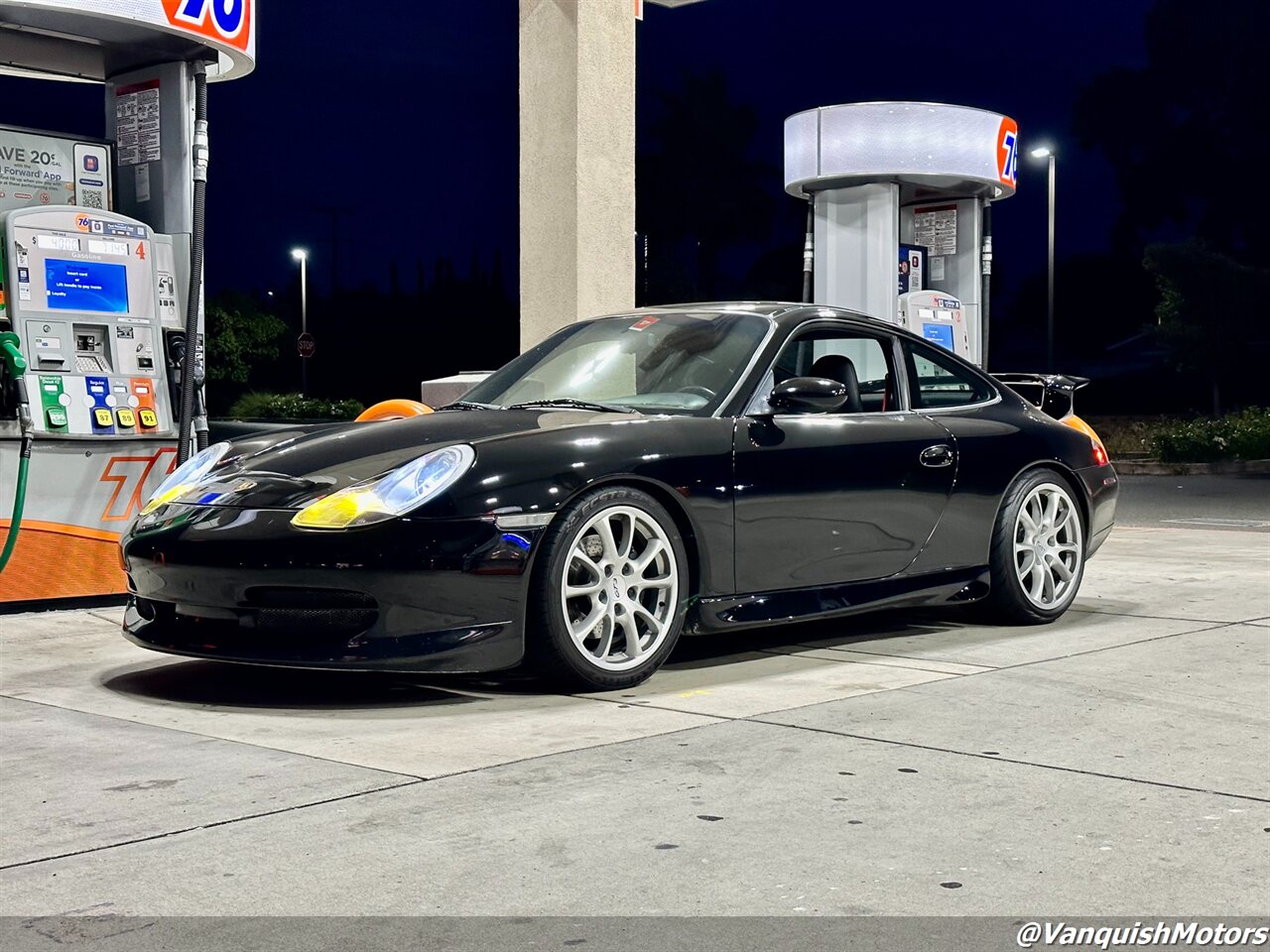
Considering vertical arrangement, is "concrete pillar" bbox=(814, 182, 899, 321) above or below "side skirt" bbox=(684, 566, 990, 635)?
above

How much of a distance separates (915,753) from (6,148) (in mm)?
5557

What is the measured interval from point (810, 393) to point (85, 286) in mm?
3821

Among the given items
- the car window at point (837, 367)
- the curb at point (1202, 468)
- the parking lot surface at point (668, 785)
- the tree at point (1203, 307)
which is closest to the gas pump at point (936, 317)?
the car window at point (837, 367)

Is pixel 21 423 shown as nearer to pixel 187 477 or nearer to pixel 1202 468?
pixel 187 477

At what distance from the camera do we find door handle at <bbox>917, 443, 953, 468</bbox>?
6305 mm

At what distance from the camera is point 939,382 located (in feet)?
21.9

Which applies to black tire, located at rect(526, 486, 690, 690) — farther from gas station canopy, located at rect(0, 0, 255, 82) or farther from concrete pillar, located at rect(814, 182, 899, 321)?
concrete pillar, located at rect(814, 182, 899, 321)

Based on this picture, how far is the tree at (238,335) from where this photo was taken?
62969 millimetres

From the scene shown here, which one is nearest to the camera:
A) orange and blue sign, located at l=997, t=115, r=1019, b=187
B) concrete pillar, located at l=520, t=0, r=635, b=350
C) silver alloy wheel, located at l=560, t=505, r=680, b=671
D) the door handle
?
silver alloy wheel, located at l=560, t=505, r=680, b=671

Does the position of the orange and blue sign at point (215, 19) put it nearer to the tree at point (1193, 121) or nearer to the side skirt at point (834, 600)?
the side skirt at point (834, 600)

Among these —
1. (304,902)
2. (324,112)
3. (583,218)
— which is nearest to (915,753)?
(304,902)

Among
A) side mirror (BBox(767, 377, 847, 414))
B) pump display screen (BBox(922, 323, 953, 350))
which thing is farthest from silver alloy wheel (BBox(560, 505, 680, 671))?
pump display screen (BBox(922, 323, 953, 350))

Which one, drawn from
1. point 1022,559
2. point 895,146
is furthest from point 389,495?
point 895,146

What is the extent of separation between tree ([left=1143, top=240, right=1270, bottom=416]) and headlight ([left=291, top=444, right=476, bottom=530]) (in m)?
37.9
